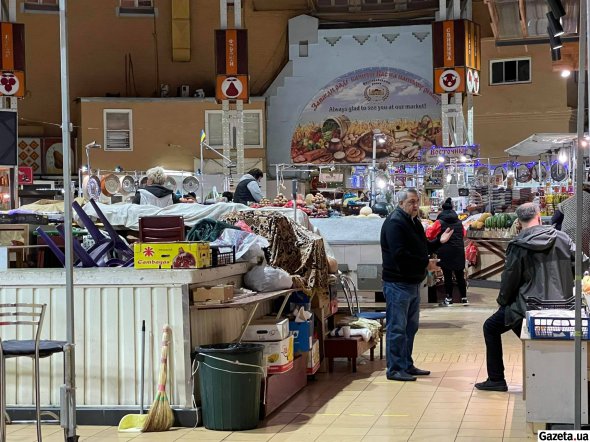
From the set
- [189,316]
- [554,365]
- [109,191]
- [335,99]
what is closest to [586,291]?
[554,365]

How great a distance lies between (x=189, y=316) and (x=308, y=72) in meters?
23.2

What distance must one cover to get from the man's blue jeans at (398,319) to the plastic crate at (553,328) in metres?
2.40

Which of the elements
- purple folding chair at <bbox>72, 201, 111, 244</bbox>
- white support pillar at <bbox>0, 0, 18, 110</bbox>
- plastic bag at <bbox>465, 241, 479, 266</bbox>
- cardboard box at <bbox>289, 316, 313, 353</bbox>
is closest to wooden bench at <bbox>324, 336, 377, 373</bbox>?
cardboard box at <bbox>289, 316, 313, 353</bbox>

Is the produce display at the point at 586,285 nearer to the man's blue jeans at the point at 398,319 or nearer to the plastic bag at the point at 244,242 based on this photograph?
the man's blue jeans at the point at 398,319

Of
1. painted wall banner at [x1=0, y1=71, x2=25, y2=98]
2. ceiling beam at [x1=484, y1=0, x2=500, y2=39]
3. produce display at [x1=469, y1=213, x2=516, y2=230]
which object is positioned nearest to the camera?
ceiling beam at [x1=484, y1=0, x2=500, y2=39]

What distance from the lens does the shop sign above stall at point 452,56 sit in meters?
23.3

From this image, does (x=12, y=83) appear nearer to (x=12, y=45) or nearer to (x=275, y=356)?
(x=12, y=45)

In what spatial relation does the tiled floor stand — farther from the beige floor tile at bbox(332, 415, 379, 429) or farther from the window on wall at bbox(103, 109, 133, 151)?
the window on wall at bbox(103, 109, 133, 151)

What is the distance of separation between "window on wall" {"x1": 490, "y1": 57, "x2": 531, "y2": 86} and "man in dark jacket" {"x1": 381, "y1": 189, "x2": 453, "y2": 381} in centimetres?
1998

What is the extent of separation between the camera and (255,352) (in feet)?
23.4

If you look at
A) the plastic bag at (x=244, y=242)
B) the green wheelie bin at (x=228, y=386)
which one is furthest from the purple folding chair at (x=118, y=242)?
the green wheelie bin at (x=228, y=386)

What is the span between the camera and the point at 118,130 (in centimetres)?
2930

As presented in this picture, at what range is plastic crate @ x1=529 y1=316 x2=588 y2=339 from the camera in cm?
648

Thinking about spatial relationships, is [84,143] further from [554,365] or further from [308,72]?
[554,365]
